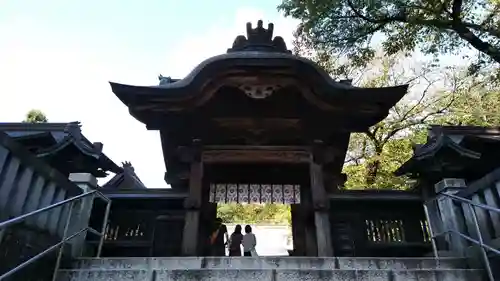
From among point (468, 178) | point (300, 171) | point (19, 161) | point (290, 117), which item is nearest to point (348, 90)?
point (290, 117)

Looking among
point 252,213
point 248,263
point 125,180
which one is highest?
point 252,213

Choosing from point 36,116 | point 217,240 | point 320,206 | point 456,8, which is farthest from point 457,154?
point 36,116

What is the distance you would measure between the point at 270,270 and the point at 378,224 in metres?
4.60

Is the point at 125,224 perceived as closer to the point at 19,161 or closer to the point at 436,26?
the point at 19,161

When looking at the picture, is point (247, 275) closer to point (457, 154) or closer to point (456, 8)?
point (457, 154)

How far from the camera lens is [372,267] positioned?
16.0ft

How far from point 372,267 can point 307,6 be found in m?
10.1

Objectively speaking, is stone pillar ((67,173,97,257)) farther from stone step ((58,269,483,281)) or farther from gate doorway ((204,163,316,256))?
gate doorway ((204,163,316,256))

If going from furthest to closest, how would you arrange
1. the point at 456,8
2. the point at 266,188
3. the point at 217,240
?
the point at 456,8 < the point at 217,240 < the point at 266,188

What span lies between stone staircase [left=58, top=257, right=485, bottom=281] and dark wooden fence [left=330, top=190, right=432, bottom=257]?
9.12ft

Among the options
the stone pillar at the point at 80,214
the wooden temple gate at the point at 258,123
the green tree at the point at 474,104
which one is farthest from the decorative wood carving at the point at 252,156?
the green tree at the point at 474,104

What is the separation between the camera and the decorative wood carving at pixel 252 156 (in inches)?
303

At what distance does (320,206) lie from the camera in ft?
22.7

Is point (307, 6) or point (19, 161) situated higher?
point (307, 6)
